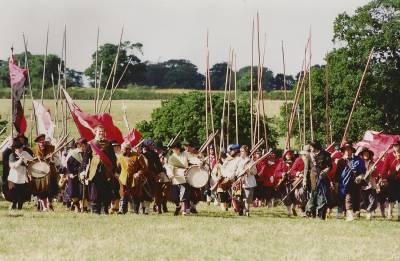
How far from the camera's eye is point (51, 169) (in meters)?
16.5

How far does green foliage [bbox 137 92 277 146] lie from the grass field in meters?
27.8

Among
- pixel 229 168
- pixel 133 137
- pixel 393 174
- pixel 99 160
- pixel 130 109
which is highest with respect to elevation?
pixel 133 137

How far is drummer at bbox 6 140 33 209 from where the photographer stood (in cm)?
1501

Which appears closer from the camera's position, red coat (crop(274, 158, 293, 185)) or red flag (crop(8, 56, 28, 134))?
red flag (crop(8, 56, 28, 134))

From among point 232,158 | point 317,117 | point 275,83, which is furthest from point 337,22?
point 275,83

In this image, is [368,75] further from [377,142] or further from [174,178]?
[174,178]

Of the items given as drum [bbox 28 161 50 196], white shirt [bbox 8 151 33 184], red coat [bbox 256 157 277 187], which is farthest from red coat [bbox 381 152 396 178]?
white shirt [bbox 8 151 33 184]

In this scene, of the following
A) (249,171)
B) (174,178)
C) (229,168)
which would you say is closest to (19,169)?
(174,178)

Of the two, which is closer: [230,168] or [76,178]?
[76,178]

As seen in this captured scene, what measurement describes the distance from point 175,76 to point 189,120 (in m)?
88.4

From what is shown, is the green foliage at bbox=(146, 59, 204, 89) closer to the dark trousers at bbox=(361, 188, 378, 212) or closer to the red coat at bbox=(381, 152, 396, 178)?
the dark trousers at bbox=(361, 188, 378, 212)

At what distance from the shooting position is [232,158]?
53.8 ft

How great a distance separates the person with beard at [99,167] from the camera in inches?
579

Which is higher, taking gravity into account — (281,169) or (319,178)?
(319,178)
